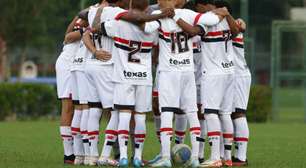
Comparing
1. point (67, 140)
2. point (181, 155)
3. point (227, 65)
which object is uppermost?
point (227, 65)

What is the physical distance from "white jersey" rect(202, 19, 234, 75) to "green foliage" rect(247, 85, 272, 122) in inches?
691

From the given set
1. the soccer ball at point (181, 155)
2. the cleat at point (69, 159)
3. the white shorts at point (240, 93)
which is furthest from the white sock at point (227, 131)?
the cleat at point (69, 159)

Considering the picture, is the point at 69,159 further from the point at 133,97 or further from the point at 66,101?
the point at 133,97

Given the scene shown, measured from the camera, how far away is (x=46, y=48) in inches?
1906

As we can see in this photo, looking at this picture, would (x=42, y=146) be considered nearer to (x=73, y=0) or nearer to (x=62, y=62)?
(x=62, y=62)

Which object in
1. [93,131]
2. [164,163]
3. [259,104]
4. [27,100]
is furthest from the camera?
[259,104]

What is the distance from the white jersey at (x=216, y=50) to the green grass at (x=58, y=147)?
157cm

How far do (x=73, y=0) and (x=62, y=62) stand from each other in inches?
1213

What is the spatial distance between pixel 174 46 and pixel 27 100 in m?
18.2

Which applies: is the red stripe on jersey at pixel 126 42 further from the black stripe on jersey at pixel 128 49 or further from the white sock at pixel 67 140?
the white sock at pixel 67 140

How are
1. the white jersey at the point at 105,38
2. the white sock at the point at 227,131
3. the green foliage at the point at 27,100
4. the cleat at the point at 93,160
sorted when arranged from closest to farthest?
the white jersey at the point at 105,38 < the cleat at the point at 93,160 < the white sock at the point at 227,131 < the green foliage at the point at 27,100

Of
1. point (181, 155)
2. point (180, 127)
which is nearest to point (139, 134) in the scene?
point (181, 155)

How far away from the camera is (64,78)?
15.3 metres

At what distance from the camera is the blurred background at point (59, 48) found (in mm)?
32094
